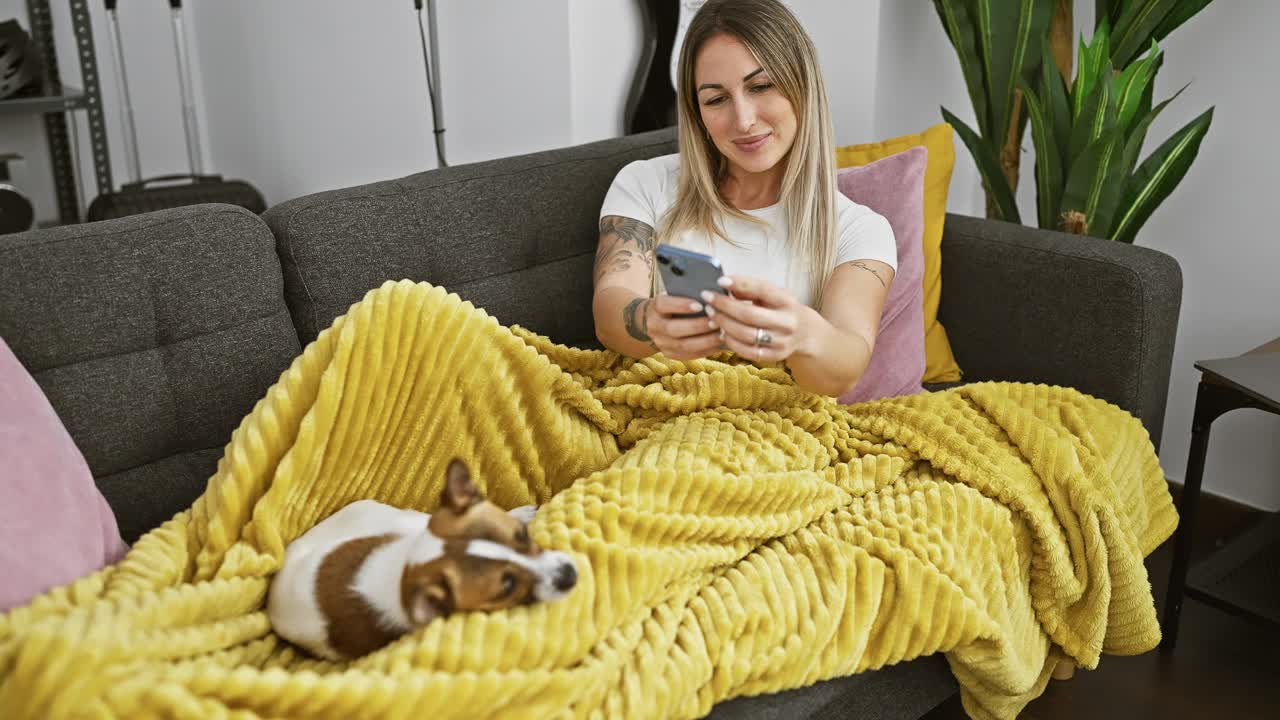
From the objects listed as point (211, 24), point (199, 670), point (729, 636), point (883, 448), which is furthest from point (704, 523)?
point (211, 24)

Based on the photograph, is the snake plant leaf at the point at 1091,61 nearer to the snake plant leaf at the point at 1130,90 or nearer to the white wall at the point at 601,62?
the snake plant leaf at the point at 1130,90

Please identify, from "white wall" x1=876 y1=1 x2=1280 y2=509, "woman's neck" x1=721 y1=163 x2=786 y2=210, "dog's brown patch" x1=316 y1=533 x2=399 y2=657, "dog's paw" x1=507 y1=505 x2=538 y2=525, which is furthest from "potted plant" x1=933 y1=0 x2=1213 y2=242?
"dog's brown patch" x1=316 y1=533 x2=399 y2=657

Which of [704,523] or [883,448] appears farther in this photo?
[883,448]

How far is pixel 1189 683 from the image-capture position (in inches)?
73.2

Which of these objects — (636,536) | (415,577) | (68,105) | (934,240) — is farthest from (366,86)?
(415,577)

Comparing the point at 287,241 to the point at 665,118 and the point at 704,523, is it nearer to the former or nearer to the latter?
the point at 704,523

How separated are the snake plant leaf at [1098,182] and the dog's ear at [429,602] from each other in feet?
5.03

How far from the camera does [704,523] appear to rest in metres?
1.25

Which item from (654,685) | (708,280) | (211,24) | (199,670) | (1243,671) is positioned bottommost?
(1243,671)

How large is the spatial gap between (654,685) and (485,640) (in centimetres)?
20

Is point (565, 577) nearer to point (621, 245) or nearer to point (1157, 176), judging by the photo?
point (621, 245)

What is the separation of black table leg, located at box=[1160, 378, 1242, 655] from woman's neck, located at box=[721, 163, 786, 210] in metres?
0.77

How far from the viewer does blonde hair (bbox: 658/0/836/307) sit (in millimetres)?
1614

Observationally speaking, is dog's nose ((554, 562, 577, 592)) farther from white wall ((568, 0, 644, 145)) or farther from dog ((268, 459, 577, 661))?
white wall ((568, 0, 644, 145))
